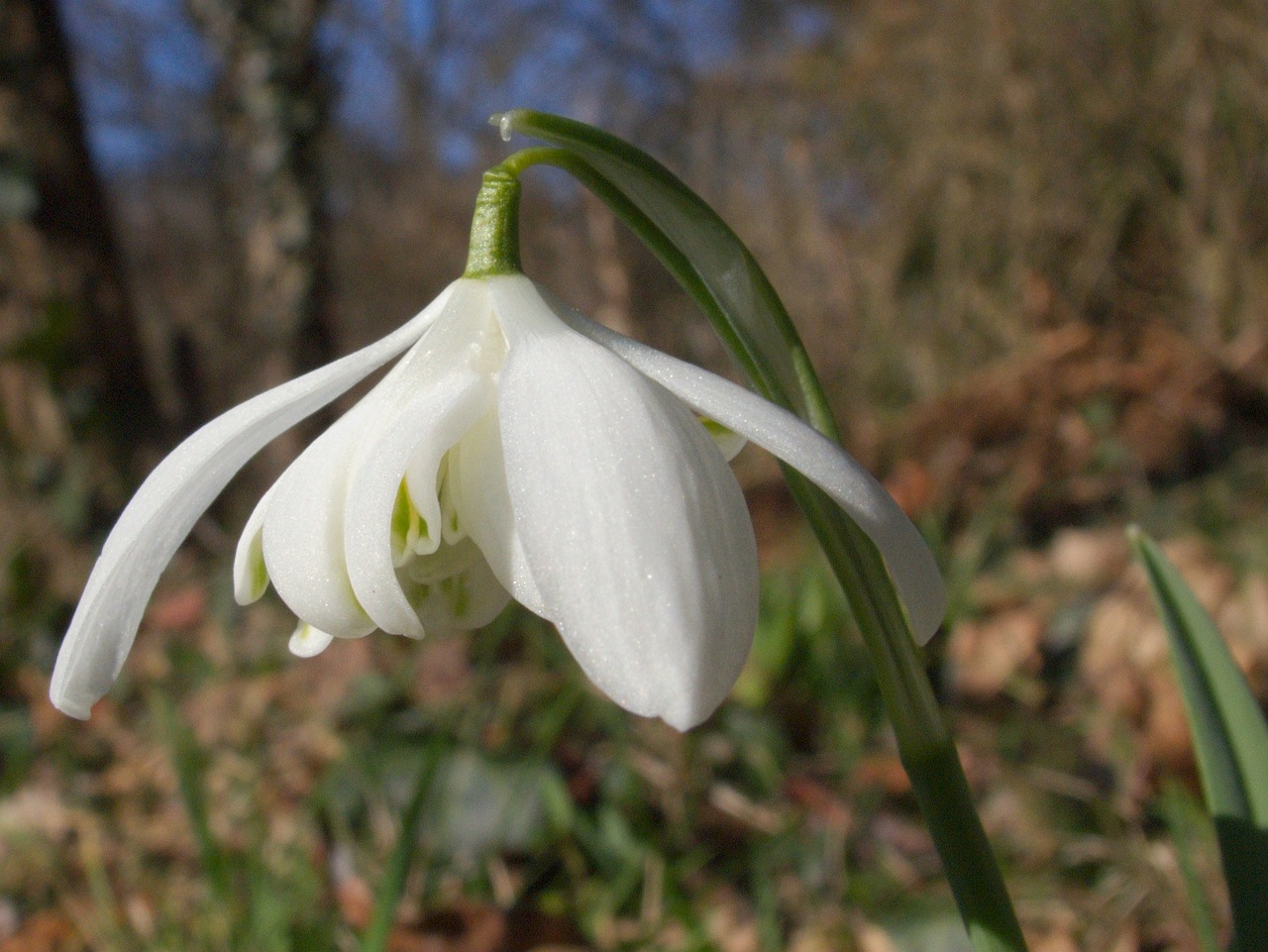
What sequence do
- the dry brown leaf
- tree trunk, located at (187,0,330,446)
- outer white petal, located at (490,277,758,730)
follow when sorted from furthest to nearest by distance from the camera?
tree trunk, located at (187,0,330,446) < the dry brown leaf < outer white petal, located at (490,277,758,730)

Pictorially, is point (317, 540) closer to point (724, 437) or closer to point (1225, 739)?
point (724, 437)

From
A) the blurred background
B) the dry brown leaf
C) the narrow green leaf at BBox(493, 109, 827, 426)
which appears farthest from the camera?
the dry brown leaf

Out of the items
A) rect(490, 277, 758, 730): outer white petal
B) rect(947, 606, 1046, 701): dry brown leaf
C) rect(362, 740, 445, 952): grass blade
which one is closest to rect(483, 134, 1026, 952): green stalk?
rect(490, 277, 758, 730): outer white petal

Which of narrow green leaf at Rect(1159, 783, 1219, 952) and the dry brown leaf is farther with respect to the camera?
the dry brown leaf

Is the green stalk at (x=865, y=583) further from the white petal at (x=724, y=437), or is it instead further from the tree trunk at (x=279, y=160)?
the tree trunk at (x=279, y=160)

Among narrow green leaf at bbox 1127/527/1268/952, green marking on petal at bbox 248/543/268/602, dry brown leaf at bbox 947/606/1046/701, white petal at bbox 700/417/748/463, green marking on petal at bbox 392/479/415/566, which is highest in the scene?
white petal at bbox 700/417/748/463

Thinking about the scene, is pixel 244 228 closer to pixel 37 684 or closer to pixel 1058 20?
pixel 37 684

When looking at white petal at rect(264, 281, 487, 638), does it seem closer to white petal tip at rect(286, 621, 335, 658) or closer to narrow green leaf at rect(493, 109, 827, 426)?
white petal tip at rect(286, 621, 335, 658)

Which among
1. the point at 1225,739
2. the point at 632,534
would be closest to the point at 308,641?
the point at 632,534

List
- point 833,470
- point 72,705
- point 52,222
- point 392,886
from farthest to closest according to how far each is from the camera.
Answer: point 52,222
point 392,886
point 72,705
point 833,470
